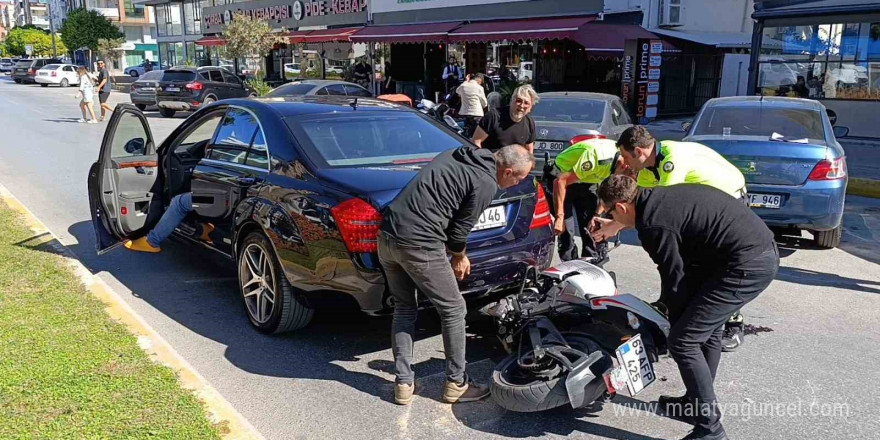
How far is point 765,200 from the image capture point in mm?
6656

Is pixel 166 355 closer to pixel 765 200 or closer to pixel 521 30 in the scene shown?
pixel 765 200

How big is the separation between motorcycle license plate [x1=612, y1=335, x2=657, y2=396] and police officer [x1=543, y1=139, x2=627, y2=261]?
151 cm

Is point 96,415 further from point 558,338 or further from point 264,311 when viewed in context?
point 558,338

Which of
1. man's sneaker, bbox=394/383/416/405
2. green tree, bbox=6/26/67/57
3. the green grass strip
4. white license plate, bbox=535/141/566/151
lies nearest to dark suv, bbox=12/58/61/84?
green tree, bbox=6/26/67/57

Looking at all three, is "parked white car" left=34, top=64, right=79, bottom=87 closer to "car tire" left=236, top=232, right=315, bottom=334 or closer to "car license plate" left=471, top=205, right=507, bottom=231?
"car tire" left=236, top=232, right=315, bottom=334

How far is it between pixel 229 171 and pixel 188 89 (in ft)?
Result: 61.8

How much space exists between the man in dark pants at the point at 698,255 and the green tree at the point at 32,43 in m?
85.0

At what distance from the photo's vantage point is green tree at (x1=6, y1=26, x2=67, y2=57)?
Answer: 3019 inches

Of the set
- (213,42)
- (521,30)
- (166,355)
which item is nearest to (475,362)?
(166,355)

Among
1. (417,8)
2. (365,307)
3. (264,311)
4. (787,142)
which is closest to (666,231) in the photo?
(365,307)

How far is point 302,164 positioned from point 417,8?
2232 centimetres

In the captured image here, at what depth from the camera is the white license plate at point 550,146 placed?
364 inches

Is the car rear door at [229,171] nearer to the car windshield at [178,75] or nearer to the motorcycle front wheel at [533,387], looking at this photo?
the motorcycle front wheel at [533,387]

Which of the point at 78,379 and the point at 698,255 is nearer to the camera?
the point at 698,255
